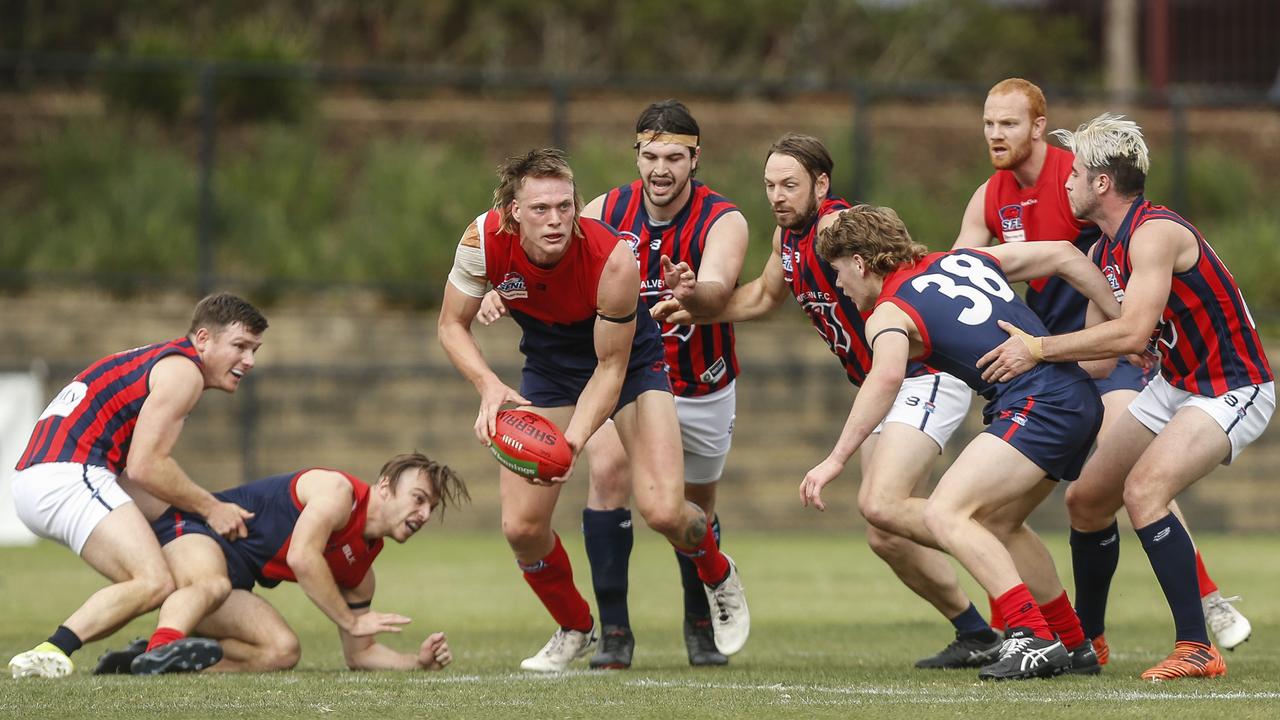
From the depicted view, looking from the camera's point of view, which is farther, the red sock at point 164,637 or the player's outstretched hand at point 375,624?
the player's outstretched hand at point 375,624

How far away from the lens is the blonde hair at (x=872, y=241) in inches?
225

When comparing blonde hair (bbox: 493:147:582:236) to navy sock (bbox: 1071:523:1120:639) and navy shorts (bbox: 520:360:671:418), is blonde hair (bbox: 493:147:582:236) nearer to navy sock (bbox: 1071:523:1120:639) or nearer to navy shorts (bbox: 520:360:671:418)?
navy shorts (bbox: 520:360:671:418)

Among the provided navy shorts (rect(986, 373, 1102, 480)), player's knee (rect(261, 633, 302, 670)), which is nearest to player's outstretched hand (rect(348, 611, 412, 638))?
player's knee (rect(261, 633, 302, 670))

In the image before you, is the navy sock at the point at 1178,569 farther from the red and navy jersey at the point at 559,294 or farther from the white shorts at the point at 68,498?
the white shorts at the point at 68,498

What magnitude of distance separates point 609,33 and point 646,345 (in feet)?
44.8

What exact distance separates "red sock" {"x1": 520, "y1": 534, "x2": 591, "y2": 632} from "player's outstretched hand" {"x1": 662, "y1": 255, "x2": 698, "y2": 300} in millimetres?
1109

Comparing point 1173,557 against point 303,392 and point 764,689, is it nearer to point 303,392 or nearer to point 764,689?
point 764,689

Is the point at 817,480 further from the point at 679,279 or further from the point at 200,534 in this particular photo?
the point at 200,534

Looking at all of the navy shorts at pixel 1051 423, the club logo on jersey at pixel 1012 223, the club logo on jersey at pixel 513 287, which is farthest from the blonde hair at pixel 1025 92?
the club logo on jersey at pixel 513 287

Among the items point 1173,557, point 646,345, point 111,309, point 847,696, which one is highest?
point 111,309

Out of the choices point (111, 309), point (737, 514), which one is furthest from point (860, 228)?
point (111, 309)

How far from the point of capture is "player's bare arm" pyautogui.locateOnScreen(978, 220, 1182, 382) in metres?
5.52

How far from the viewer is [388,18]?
19156mm

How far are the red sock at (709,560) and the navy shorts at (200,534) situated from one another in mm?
1747
